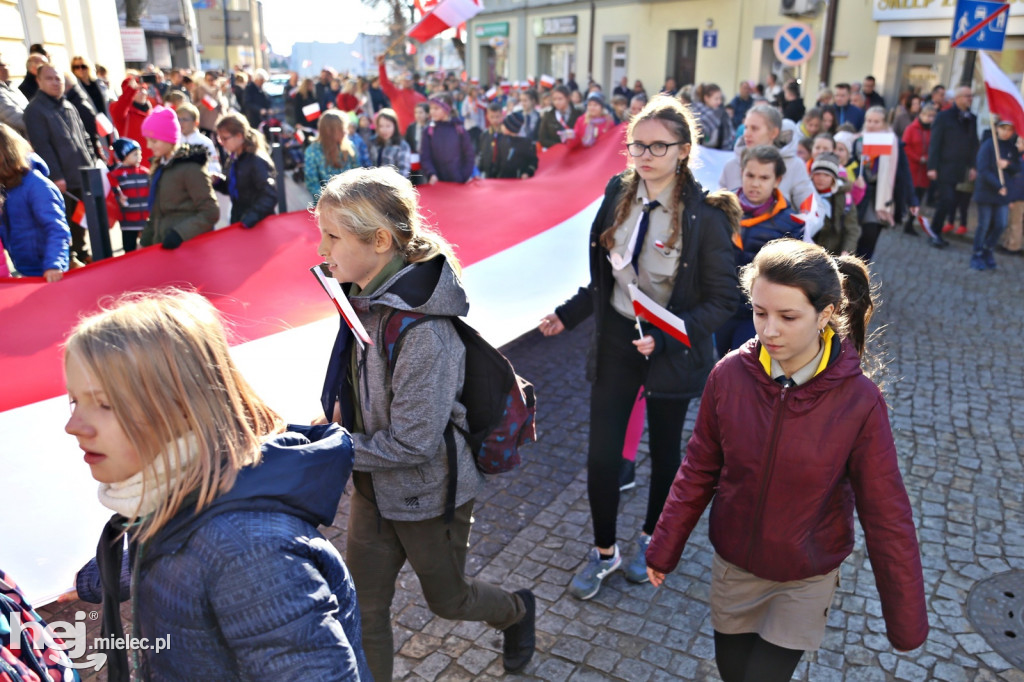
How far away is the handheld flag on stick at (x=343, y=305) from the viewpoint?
7.29ft

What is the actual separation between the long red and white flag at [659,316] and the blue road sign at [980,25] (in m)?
8.11

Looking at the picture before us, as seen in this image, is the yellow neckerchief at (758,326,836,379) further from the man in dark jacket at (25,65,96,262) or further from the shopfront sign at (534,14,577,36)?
the shopfront sign at (534,14,577,36)

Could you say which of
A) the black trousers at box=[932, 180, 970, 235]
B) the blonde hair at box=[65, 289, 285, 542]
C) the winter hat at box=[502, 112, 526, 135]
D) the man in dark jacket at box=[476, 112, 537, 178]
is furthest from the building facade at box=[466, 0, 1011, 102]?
the blonde hair at box=[65, 289, 285, 542]

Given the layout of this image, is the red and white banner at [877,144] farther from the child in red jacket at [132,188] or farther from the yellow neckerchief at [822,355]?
the child in red jacket at [132,188]

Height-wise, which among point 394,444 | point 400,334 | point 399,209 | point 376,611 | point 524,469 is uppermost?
point 399,209

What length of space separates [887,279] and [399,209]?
26.7 ft

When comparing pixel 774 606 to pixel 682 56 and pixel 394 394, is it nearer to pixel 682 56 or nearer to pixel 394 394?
pixel 394 394

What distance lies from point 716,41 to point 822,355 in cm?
2386

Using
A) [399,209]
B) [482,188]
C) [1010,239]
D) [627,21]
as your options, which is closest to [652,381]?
[399,209]

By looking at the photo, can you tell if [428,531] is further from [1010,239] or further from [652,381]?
[1010,239]

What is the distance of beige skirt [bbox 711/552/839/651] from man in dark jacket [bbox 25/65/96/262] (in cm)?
701

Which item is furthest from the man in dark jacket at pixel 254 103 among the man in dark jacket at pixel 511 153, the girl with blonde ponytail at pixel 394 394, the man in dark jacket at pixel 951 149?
the girl with blonde ponytail at pixel 394 394

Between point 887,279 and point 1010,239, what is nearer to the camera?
point 887,279

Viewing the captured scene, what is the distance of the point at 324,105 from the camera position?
20.3 m
